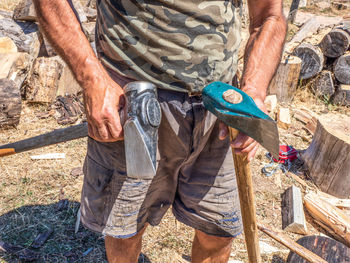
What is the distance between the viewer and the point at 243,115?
1211 mm

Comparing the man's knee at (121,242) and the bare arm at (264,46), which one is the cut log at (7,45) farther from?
the bare arm at (264,46)

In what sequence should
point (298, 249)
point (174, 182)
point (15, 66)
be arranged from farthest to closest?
1. point (15, 66)
2. point (298, 249)
3. point (174, 182)

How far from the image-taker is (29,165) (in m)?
3.52

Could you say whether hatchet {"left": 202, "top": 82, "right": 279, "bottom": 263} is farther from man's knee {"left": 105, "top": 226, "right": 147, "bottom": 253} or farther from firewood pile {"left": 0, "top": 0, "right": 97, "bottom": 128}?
firewood pile {"left": 0, "top": 0, "right": 97, "bottom": 128}

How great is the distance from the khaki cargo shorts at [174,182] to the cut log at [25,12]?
4221 mm

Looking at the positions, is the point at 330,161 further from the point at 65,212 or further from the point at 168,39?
the point at 168,39

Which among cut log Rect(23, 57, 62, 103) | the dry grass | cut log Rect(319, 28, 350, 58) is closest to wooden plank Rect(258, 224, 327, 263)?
the dry grass

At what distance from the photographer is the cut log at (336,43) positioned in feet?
17.3

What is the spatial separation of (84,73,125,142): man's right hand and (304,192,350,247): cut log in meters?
2.47

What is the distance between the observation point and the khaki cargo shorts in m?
1.43

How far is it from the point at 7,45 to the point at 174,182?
415 cm

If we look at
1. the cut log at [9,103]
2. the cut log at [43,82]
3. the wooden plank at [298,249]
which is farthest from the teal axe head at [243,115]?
the cut log at [43,82]

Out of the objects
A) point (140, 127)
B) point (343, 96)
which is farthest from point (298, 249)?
point (343, 96)

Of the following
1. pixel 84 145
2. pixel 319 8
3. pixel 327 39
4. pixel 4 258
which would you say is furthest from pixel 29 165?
pixel 319 8
